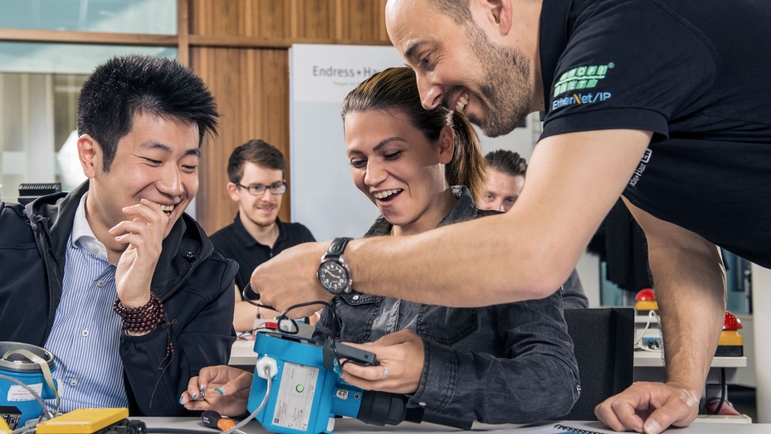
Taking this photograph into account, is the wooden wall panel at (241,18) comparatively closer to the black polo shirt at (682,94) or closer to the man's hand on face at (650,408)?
the black polo shirt at (682,94)

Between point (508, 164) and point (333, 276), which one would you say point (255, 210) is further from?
point (333, 276)

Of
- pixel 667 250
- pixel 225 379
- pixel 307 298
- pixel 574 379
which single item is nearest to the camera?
pixel 307 298

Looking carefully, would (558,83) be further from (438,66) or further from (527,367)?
(527,367)

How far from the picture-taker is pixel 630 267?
490 cm

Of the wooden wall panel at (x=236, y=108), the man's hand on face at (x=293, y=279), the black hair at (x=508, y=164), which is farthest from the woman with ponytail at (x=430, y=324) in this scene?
the wooden wall panel at (x=236, y=108)

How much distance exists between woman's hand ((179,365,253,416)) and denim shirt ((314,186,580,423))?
23 centimetres

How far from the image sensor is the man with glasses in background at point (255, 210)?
176 inches

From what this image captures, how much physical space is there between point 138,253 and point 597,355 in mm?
1160

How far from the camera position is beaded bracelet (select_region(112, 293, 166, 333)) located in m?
1.64

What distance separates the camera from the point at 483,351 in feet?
4.94

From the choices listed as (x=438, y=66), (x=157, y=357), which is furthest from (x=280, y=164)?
(x=438, y=66)

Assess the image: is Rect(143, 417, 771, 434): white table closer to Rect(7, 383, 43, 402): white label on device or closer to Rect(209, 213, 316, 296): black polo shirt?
Rect(7, 383, 43, 402): white label on device

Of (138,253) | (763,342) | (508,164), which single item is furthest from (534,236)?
(508,164)

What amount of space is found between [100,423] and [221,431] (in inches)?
9.0
